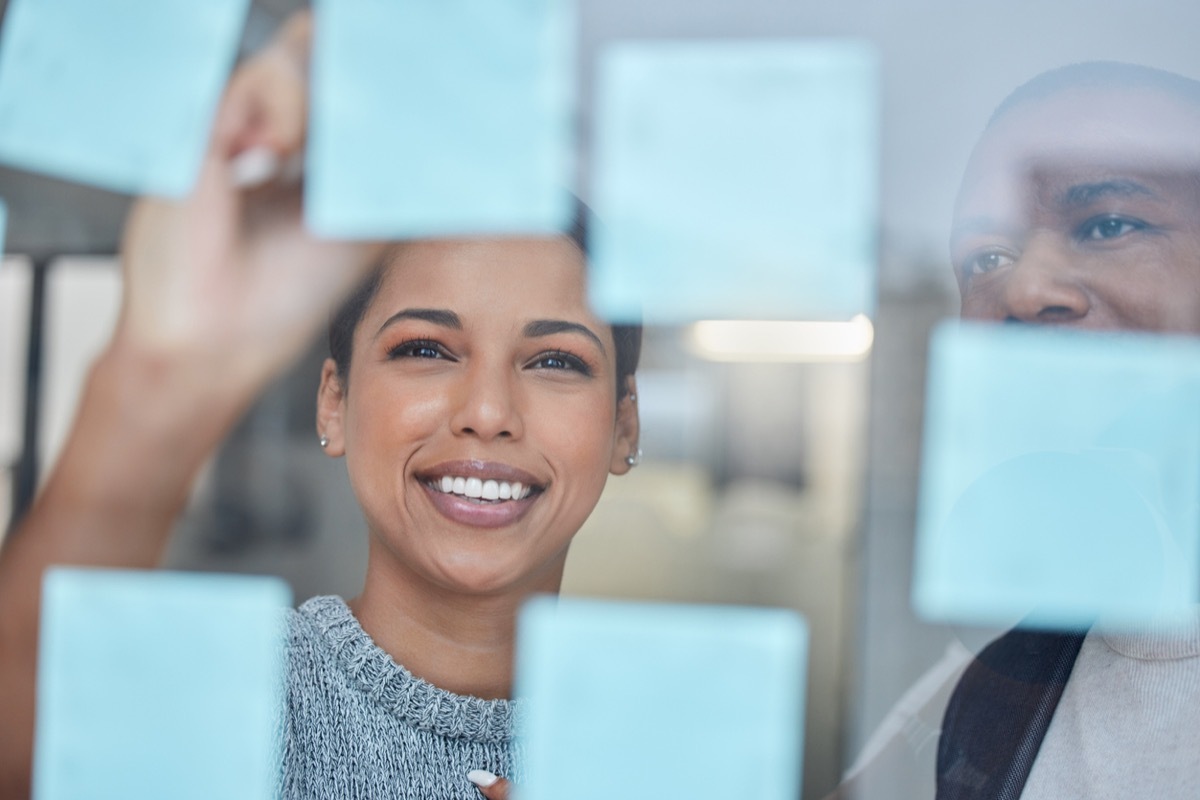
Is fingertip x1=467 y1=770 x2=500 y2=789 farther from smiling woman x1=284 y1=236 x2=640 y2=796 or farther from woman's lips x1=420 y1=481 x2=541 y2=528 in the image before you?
woman's lips x1=420 y1=481 x2=541 y2=528

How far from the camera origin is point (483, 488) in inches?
44.0

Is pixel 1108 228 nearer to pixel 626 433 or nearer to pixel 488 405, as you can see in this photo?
A: pixel 626 433

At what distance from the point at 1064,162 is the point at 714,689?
2.21 ft

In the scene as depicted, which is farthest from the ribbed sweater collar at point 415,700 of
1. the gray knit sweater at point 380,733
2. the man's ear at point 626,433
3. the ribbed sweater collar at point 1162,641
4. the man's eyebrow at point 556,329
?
the ribbed sweater collar at point 1162,641

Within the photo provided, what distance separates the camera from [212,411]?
1.25m

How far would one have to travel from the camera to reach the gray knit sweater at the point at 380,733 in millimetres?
1128

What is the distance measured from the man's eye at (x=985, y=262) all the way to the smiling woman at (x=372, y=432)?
40 cm

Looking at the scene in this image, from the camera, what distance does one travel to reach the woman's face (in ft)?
3.65

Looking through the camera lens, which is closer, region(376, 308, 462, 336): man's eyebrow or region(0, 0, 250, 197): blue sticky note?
region(376, 308, 462, 336): man's eyebrow

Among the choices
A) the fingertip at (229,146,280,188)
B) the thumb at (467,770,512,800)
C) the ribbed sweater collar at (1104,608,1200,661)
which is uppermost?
the fingertip at (229,146,280,188)

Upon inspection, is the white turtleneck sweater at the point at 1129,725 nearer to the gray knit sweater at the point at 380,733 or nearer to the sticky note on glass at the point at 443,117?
the gray knit sweater at the point at 380,733

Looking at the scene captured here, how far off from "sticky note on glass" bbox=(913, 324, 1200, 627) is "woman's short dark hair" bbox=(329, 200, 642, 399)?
36 centimetres

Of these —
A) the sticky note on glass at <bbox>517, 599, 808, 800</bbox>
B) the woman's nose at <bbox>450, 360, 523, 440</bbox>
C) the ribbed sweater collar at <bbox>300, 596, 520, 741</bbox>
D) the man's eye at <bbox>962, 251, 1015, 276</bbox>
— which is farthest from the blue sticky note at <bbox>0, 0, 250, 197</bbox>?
the man's eye at <bbox>962, 251, 1015, 276</bbox>

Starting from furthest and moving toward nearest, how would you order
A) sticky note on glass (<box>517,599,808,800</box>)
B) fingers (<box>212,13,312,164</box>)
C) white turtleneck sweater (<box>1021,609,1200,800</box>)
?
fingers (<box>212,13,312,164</box>) < sticky note on glass (<box>517,599,808,800</box>) < white turtleneck sweater (<box>1021,609,1200,800</box>)
